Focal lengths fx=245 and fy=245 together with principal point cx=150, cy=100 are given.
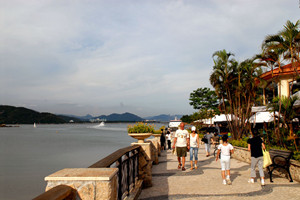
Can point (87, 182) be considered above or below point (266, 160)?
above

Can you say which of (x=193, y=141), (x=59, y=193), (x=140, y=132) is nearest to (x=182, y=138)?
(x=193, y=141)

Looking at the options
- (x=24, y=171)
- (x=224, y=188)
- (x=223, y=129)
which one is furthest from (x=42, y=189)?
(x=223, y=129)

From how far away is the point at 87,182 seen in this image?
95.8 inches

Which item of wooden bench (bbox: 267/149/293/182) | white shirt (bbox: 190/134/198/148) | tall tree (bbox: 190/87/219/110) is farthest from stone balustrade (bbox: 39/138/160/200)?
tall tree (bbox: 190/87/219/110)

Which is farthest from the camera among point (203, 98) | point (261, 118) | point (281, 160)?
point (203, 98)

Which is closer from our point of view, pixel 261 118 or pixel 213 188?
pixel 213 188

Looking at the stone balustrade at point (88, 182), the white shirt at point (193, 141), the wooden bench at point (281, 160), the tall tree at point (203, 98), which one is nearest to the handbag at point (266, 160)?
the wooden bench at point (281, 160)

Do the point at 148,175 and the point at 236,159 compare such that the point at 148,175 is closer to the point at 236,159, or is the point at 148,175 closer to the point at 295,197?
the point at 295,197

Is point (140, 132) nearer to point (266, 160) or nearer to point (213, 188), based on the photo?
point (213, 188)

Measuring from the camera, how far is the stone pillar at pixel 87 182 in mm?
2387

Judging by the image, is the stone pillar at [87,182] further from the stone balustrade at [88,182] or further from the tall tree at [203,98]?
the tall tree at [203,98]

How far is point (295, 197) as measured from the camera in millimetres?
6121

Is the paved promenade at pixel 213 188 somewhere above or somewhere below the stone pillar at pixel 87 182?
below

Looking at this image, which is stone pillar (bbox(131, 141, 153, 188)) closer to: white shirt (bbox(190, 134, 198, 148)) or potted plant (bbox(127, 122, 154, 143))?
potted plant (bbox(127, 122, 154, 143))
